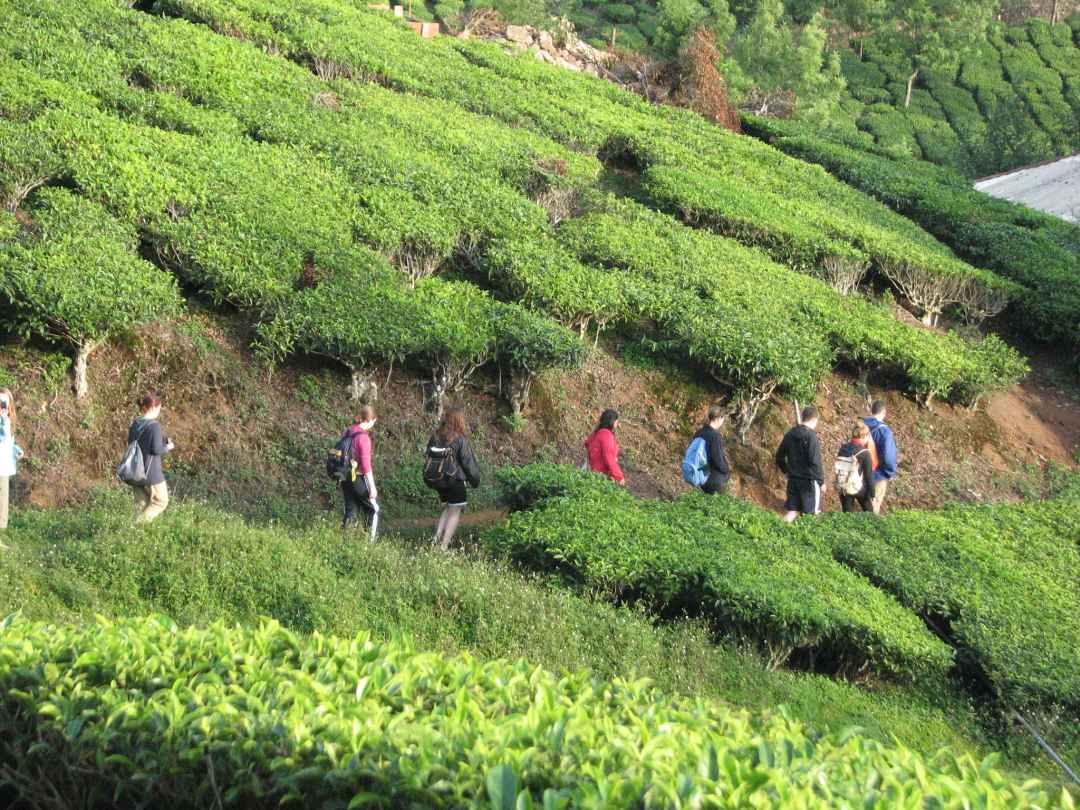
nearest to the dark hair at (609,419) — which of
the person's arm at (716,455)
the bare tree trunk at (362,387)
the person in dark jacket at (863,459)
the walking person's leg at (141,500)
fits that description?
the person's arm at (716,455)

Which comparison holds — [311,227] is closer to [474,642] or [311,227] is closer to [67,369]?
[67,369]

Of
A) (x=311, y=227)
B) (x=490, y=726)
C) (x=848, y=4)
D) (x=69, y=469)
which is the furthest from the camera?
(x=848, y=4)

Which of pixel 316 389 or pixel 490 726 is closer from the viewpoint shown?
pixel 490 726

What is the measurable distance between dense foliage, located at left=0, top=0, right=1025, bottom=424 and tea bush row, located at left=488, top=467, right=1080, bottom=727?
327cm

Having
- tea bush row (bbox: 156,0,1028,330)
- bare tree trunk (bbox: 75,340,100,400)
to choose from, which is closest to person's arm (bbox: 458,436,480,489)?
bare tree trunk (bbox: 75,340,100,400)

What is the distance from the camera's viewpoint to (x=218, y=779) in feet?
15.6

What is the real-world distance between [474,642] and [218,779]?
11.9ft

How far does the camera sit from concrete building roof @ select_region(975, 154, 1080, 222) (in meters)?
30.3

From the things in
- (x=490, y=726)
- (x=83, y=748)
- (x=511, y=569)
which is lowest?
(x=511, y=569)

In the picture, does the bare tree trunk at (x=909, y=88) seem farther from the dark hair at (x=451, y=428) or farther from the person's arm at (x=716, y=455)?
the dark hair at (x=451, y=428)

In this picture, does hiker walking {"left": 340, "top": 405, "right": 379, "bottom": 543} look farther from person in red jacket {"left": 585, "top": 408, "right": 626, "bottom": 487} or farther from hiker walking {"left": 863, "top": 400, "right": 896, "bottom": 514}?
hiker walking {"left": 863, "top": 400, "right": 896, "bottom": 514}

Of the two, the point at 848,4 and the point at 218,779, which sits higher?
the point at 848,4

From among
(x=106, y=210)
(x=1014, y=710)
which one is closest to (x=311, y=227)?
(x=106, y=210)

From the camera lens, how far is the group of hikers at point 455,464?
9727 millimetres
